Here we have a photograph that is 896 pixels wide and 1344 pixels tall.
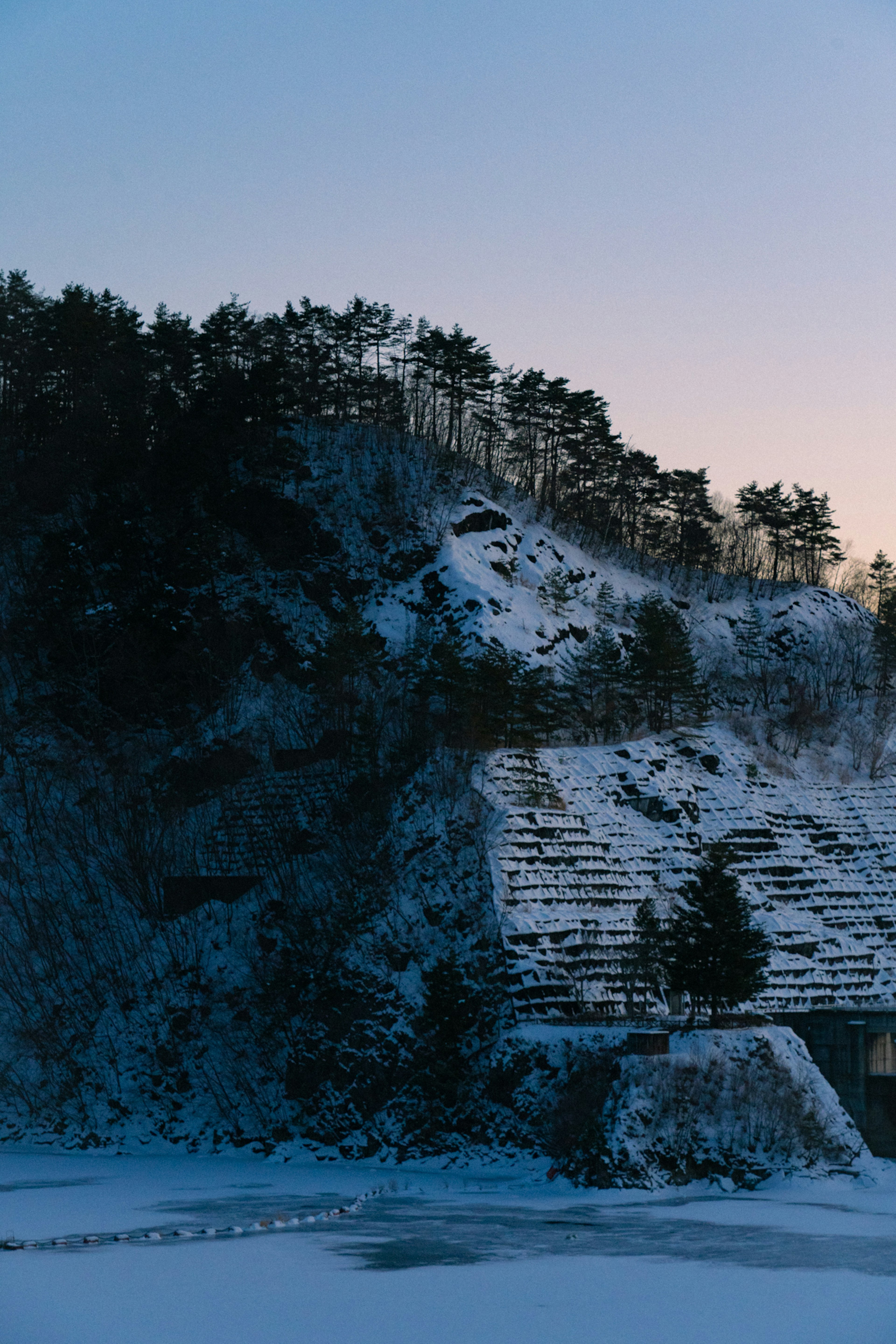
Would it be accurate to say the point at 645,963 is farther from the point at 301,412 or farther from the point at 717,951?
the point at 301,412

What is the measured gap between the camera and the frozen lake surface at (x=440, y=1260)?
16.6 metres

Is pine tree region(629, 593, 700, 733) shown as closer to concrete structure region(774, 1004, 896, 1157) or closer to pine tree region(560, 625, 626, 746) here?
pine tree region(560, 625, 626, 746)

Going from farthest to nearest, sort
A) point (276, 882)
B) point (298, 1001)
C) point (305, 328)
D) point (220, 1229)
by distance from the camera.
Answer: point (305, 328)
point (276, 882)
point (298, 1001)
point (220, 1229)

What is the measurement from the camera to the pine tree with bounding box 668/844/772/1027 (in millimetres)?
31578

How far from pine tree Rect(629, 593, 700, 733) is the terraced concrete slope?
371 centimetres

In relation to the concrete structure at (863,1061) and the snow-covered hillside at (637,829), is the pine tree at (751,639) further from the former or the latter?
the concrete structure at (863,1061)

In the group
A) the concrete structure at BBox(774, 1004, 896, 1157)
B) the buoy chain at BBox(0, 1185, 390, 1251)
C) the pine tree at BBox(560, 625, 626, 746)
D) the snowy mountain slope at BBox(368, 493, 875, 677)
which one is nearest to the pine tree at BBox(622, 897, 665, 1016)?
the concrete structure at BBox(774, 1004, 896, 1157)

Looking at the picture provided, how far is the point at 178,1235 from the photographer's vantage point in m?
23.4

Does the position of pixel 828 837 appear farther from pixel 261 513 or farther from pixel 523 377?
pixel 523 377

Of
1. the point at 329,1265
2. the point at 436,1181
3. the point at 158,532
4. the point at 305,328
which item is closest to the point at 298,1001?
the point at 436,1181

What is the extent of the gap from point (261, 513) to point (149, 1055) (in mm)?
29061

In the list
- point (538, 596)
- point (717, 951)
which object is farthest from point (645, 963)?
A: point (538, 596)

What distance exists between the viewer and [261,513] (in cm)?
5947

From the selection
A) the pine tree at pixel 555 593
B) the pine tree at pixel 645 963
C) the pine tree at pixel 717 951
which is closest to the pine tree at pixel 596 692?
the pine tree at pixel 555 593
